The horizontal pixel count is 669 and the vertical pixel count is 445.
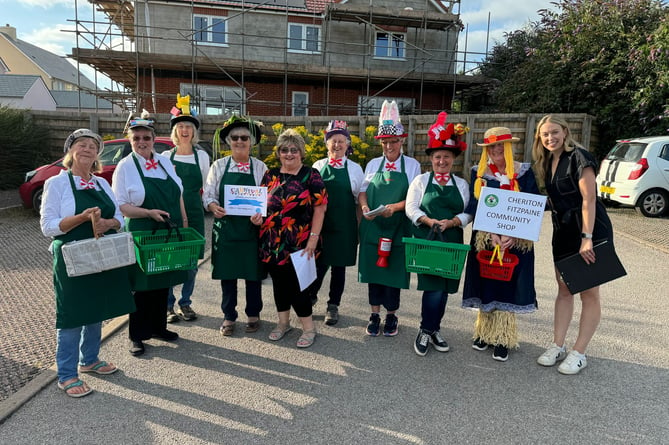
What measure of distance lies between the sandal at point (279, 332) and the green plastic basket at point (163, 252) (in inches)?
39.6

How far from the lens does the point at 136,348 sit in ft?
12.4

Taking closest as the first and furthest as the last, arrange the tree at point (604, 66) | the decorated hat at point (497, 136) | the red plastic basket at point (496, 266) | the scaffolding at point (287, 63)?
1. the decorated hat at point (497, 136)
2. the red plastic basket at point (496, 266)
3. the tree at point (604, 66)
4. the scaffolding at point (287, 63)

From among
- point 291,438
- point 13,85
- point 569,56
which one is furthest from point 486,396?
point 13,85

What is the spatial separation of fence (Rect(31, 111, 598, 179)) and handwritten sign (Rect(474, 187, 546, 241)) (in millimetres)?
9687

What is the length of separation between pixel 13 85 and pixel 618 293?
135ft

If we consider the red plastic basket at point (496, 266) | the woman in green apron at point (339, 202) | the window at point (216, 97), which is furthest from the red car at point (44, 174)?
the window at point (216, 97)

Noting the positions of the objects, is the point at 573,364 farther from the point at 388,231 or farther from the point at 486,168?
the point at 388,231

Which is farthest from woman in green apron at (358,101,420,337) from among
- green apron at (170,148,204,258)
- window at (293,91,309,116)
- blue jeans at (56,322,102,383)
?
window at (293,91,309,116)

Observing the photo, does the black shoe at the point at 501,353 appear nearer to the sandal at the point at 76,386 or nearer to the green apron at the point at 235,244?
the green apron at the point at 235,244

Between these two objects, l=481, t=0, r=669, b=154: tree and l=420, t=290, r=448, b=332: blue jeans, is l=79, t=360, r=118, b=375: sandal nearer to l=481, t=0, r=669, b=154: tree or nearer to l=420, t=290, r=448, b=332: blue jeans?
l=420, t=290, r=448, b=332: blue jeans

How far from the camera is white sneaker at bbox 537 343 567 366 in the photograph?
144 inches

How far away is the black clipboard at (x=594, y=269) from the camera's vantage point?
11.0ft

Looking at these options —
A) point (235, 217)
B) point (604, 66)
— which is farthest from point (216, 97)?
point (235, 217)

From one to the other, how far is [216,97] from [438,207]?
16332mm
